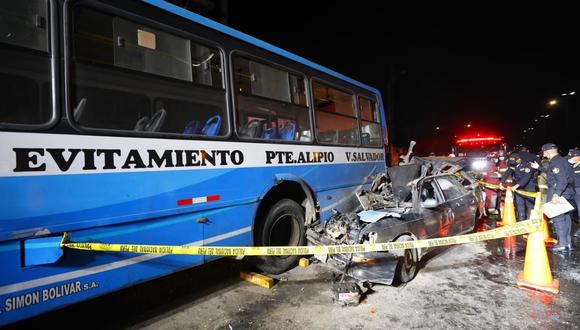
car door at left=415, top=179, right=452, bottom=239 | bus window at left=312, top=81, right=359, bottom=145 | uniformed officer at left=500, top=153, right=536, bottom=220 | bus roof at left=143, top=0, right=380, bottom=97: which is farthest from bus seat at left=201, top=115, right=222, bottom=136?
uniformed officer at left=500, top=153, right=536, bottom=220

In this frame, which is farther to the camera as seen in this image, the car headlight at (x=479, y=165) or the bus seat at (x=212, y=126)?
the car headlight at (x=479, y=165)

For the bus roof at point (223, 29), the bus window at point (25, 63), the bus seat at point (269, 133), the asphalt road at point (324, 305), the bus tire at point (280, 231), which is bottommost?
the asphalt road at point (324, 305)

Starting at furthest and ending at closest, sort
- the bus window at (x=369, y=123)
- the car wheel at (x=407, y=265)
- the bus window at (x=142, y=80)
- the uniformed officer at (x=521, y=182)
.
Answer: the uniformed officer at (x=521, y=182), the bus window at (x=369, y=123), the car wheel at (x=407, y=265), the bus window at (x=142, y=80)

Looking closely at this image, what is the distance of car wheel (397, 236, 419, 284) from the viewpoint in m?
4.08

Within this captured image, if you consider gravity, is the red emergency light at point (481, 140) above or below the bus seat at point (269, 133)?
above

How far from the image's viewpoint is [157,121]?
318 cm

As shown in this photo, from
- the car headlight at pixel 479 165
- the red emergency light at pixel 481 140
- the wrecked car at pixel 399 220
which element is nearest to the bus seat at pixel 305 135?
the wrecked car at pixel 399 220

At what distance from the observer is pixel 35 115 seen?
2.35 metres

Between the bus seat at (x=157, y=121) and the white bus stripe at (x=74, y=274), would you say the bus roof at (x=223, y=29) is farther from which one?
the white bus stripe at (x=74, y=274)

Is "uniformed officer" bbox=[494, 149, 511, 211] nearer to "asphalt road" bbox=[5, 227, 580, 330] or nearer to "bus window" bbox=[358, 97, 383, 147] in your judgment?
"bus window" bbox=[358, 97, 383, 147]

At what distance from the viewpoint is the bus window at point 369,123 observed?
647cm

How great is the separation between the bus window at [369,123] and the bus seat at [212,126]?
3.68 m

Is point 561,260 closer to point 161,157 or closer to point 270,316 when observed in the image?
point 270,316

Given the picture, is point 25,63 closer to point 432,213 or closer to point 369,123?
point 432,213
